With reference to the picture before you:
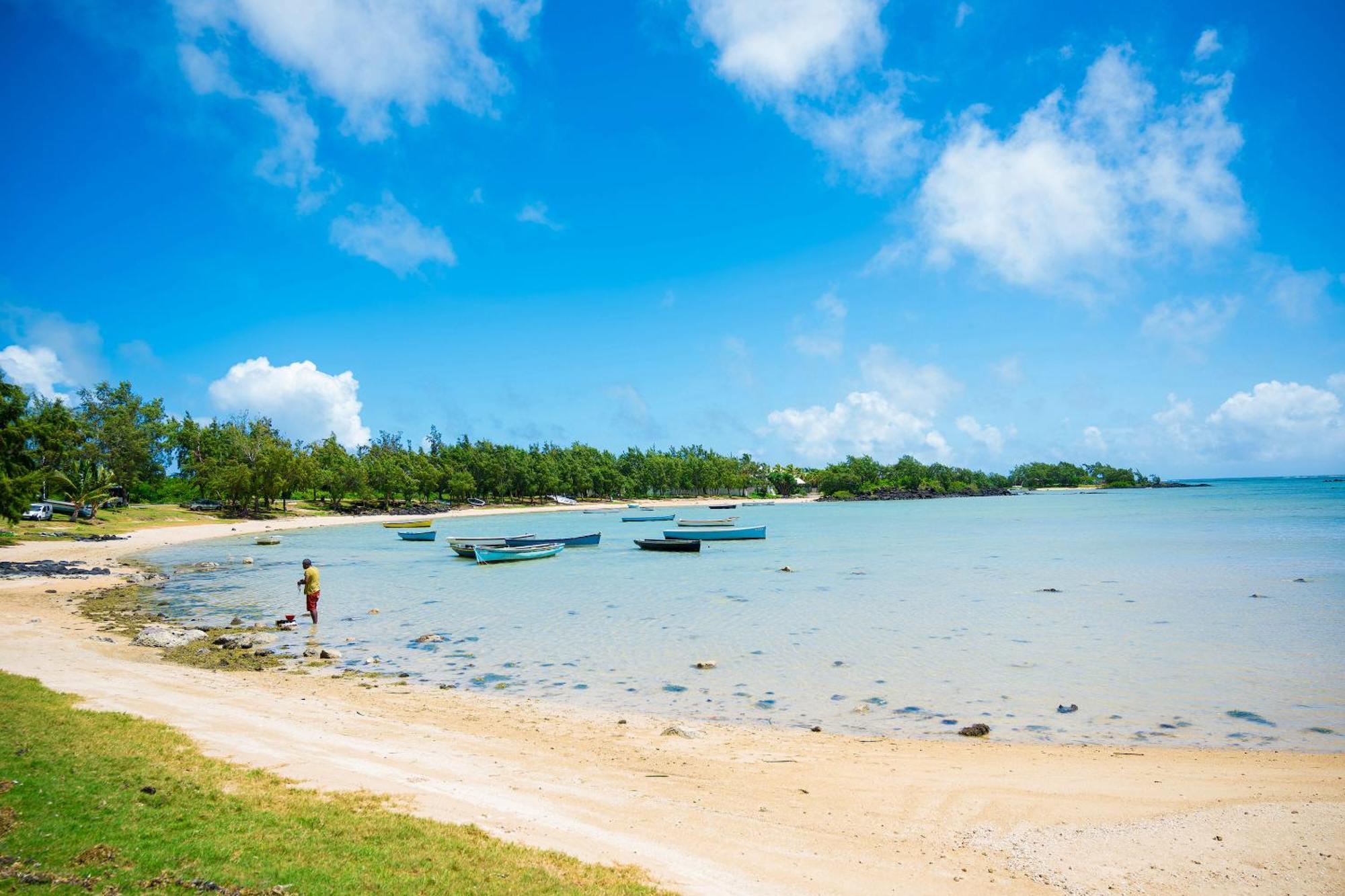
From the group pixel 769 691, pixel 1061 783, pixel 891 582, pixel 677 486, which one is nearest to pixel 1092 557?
pixel 891 582

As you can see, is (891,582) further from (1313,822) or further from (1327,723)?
(1313,822)

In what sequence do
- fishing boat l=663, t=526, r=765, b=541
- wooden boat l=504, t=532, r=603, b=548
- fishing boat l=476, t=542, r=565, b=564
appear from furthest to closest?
1. fishing boat l=663, t=526, r=765, b=541
2. wooden boat l=504, t=532, r=603, b=548
3. fishing boat l=476, t=542, r=565, b=564

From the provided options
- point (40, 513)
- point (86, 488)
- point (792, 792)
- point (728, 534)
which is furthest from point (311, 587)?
point (86, 488)

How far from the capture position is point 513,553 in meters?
42.0

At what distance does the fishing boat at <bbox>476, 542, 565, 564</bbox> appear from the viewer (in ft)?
133

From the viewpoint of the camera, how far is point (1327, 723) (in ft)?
40.1

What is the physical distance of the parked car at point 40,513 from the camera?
53.5 metres

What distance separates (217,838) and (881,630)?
18374mm

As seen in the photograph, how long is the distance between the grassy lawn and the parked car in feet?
199

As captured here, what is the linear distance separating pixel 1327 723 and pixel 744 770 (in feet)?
34.3

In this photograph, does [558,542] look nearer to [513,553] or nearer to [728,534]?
[513,553]

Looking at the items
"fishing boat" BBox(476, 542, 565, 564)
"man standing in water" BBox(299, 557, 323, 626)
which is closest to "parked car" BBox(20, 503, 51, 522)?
"fishing boat" BBox(476, 542, 565, 564)

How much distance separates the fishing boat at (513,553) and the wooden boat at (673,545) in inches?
258

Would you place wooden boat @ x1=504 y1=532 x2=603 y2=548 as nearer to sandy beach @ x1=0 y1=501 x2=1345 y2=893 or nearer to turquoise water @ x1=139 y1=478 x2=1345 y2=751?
turquoise water @ x1=139 y1=478 x2=1345 y2=751
